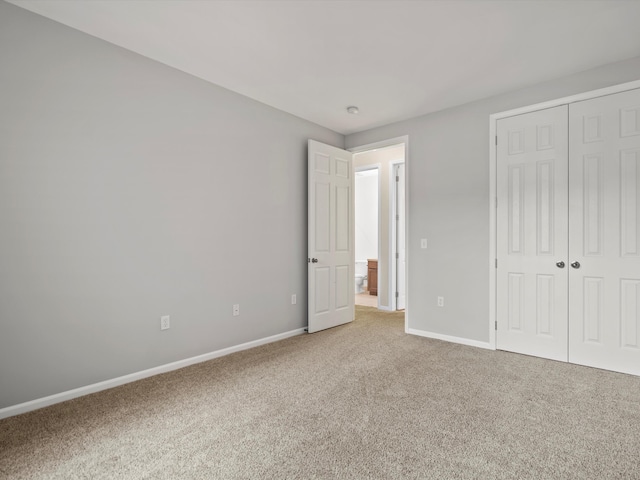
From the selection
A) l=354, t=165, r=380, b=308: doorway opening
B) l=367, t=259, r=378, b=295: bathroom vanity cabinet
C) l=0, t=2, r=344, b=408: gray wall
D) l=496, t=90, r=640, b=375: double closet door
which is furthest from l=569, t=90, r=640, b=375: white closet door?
l=354, t=165, r=380, b=308: doorway opening

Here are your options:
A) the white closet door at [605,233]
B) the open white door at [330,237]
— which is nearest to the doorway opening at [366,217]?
the open white door at [330,237]

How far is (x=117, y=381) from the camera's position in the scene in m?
2.65

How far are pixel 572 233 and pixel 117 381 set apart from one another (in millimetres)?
4009

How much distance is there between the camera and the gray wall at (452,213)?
3.61 meters

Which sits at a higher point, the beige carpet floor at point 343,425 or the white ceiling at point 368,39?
the white ceiling at point 368,39

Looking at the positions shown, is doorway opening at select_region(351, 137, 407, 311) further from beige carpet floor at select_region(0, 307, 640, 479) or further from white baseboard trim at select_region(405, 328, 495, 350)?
beige carpet floor at select_region(0, 307, 640, 479)

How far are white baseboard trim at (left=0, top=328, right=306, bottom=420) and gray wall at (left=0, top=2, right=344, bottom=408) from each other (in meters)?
0.05

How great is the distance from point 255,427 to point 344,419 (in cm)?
54

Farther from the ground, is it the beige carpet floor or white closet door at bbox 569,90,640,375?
white closet door at bbox 569,90,640,375

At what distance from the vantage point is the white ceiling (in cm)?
223

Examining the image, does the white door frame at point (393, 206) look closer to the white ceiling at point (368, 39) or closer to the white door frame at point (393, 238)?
the white door frame at point (393, 238)

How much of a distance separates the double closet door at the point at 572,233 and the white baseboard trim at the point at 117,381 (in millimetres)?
2660

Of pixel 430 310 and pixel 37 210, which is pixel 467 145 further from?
pixel 37 210

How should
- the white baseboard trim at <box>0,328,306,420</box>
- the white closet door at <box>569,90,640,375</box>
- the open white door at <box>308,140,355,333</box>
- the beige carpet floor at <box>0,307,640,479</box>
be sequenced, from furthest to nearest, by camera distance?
the open white door at <box>308,140,355,333</box> → the white closet door at <box>569,90,640,375</box> → the white baseboard trim at <box>0,328,306,420</box> → the beige carpet floor at <box>0,307,640,479</box>
